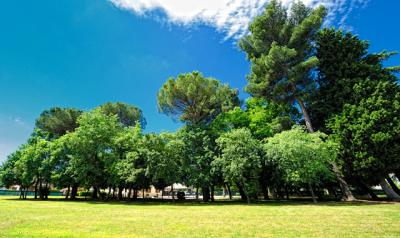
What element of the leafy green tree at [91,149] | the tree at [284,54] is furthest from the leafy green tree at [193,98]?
the leafy green tree at [91,149]

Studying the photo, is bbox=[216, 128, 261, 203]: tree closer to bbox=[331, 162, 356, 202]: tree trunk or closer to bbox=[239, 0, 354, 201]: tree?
bbox=[239, 0, 354, 201]: tree

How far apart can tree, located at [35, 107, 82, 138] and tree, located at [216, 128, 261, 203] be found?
2804 cm

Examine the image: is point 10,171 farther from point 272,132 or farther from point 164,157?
point 272,132

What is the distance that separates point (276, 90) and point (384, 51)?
43.4 ft

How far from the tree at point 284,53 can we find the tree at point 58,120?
29.8 meters

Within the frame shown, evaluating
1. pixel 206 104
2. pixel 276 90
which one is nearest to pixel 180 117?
pixel 206 104

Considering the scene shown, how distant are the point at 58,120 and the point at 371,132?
1738 inches

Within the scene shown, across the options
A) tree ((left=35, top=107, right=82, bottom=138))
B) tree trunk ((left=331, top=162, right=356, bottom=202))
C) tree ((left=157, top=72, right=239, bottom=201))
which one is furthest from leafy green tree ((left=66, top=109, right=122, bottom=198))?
tree trunk ((left=331, top=162, right=356, bottom=202))

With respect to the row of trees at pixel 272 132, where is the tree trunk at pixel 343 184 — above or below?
below

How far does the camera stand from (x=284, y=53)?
1163 inches

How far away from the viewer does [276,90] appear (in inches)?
1228

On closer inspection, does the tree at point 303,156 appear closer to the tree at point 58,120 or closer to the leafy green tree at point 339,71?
the leafy green tree at point 339,71

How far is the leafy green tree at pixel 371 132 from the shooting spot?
23.1 meters

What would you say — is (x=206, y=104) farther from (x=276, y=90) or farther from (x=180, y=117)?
(x=276, y=90)
